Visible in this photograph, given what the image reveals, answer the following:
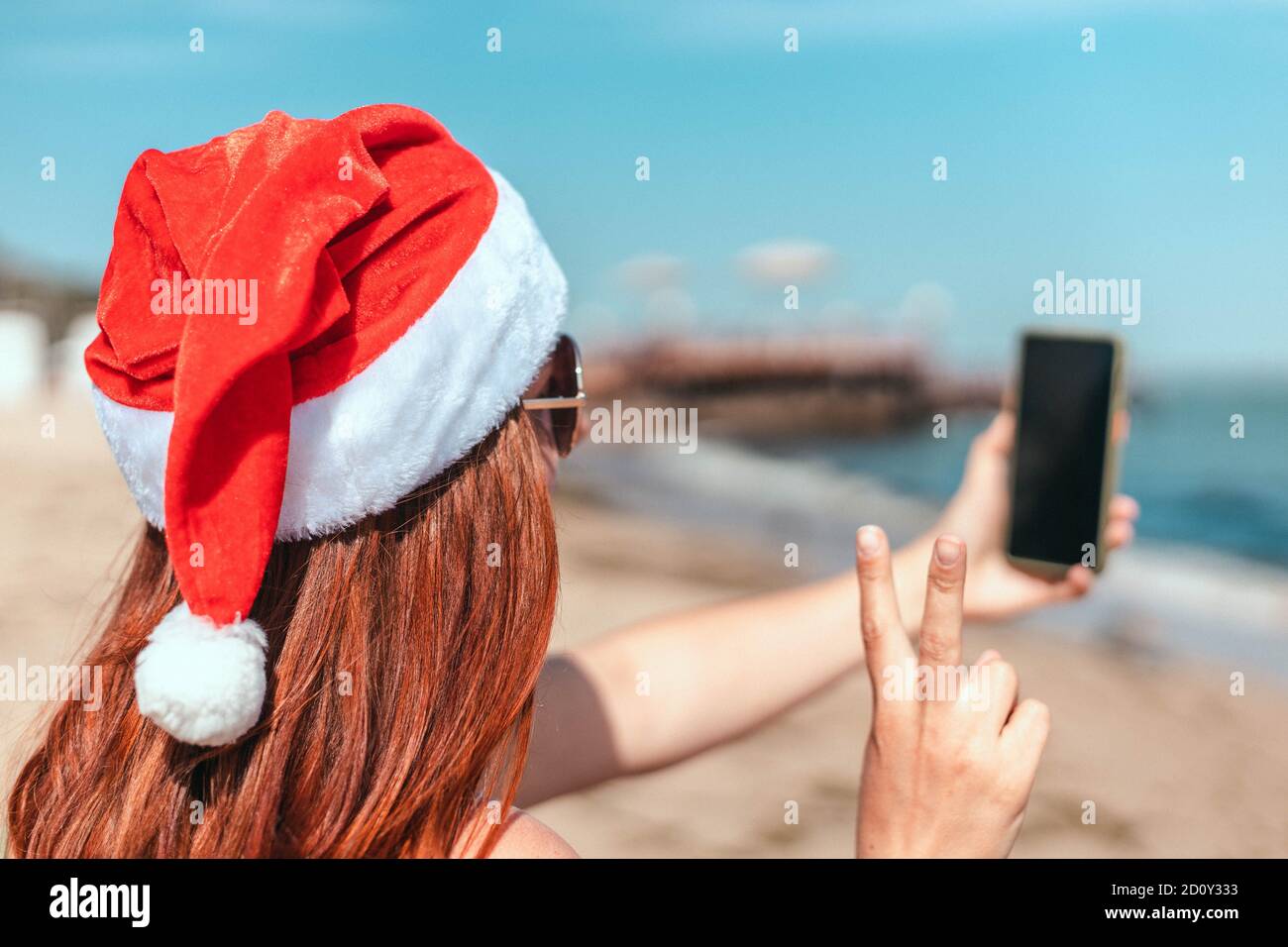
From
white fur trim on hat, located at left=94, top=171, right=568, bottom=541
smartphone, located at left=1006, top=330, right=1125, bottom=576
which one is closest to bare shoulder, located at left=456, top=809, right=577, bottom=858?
white fur trim on hat, located at left=94, top=171, right=568, bottom=541

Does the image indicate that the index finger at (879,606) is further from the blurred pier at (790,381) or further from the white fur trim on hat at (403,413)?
the blurred pier at (790,381)

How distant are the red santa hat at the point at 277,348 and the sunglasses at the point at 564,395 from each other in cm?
20

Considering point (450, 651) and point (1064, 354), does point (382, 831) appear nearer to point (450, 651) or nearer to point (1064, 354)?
point (450, 651)

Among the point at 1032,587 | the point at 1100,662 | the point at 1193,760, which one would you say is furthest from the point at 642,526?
the point at 1032,587

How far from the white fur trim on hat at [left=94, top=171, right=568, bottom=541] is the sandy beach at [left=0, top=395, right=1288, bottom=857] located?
52cm

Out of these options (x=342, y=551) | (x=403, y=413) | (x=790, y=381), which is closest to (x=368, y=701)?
(x=342, y=551)

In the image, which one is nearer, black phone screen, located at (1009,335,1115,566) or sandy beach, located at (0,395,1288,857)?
black phone screen, located at (1009,335,1115,566)

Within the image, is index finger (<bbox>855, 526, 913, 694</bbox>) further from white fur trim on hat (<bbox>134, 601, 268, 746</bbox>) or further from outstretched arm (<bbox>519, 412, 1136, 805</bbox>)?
white fur trim on hat (<bbox>134, 601, 268, 746</bbox>)

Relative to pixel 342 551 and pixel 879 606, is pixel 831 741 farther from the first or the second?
pixel 342 551

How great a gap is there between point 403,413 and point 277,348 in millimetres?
185

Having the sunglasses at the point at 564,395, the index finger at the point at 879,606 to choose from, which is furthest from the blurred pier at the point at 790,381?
the index finger at the point at 879,606

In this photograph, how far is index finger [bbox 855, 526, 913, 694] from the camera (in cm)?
136

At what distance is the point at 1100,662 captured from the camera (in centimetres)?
702

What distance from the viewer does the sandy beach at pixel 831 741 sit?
4262mm
